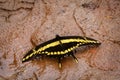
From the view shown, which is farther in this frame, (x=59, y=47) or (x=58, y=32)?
(x=58, y=32)

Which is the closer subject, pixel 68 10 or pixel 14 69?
pixel 14 69

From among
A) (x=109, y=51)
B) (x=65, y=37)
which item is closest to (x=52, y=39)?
(x=65, y=37)

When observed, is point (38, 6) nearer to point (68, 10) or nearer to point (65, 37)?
point (68, 10)
